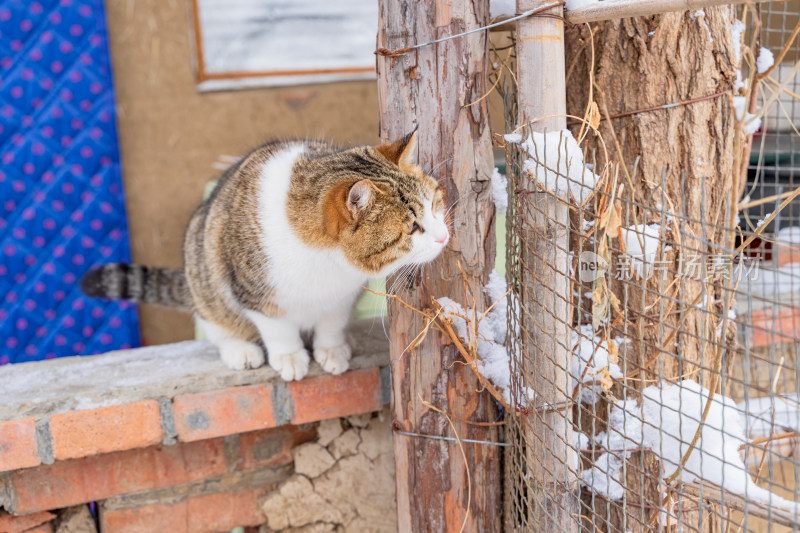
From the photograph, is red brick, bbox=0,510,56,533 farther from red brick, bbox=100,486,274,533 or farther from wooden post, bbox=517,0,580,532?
wooden post, bbox=517,0,580,532

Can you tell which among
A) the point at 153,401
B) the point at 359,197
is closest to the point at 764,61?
the point at 359,197

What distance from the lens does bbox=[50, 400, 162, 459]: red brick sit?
5.36 ft

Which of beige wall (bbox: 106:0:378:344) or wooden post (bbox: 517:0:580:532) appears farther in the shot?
beige wall (bbox: 106:0:378:344)

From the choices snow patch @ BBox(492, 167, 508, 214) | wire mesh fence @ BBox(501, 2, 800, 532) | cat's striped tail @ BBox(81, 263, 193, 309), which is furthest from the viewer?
cat's striped tail @ BBox(81, 263, 193, 309)

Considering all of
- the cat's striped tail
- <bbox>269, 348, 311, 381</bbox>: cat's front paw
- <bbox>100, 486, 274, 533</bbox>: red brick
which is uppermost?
the cat's striped tail

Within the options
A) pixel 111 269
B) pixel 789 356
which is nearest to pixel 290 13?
pixel 111 269

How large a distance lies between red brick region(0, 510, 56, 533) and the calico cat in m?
0.63

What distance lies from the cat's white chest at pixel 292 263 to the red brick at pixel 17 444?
69 centimetres

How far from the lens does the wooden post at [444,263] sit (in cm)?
143

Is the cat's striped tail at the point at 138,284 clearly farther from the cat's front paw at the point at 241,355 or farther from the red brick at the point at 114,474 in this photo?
the red brick at the point at 114,474

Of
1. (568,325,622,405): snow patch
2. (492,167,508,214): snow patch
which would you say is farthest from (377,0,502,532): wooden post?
(568,325,622,405): snow patch

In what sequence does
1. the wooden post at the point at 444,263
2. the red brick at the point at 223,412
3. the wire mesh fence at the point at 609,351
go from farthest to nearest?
the red brick at the point at 223,412
the wooden post at the point at 444,263
the wire mesh fence at the point at 609,351

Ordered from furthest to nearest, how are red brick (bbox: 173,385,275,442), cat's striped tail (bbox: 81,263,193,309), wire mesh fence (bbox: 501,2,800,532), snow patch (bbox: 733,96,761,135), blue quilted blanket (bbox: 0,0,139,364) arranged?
blue quilted blanket (bbox: 0,0,139,364) < cat's striped tail (bbox: 81,263,193,309) < red brick (bbox: 173,385,275,442) < snow patch (bbox: 733,96,761,135) < wire mesh fence (bbox: 501,2,800,532)

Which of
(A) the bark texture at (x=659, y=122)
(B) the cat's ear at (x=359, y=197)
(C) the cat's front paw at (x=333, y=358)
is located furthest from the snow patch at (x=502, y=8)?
(C) the cat's front paw at (x=333, y=358)
